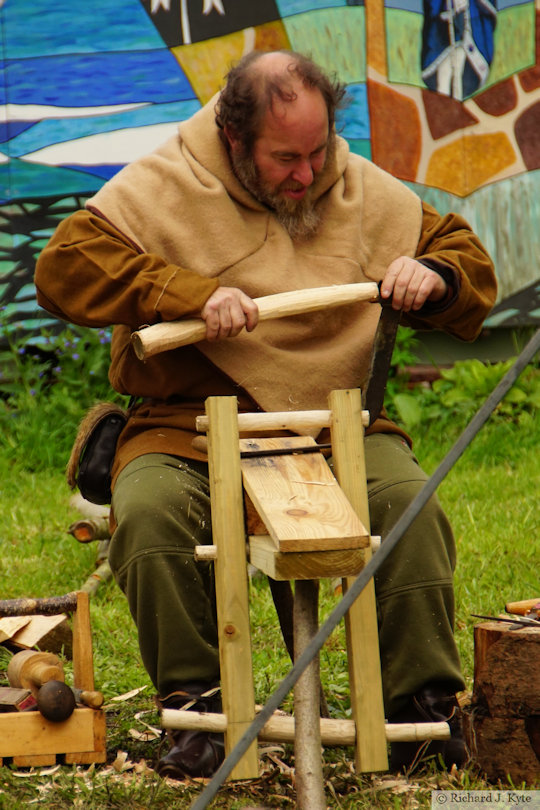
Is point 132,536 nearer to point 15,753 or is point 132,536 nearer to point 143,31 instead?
point 15,753

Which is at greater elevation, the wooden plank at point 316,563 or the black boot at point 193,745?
the wooden plank at point 316,563

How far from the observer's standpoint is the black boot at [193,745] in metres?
2.50

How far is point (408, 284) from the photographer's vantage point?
2623mm

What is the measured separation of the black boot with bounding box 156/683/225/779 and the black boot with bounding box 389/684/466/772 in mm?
443

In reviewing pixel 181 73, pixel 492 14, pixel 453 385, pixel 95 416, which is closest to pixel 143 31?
pixel 181 73

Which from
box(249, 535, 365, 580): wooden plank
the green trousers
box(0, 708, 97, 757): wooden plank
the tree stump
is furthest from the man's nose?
box(0, 708, 97, 757): wooden plank

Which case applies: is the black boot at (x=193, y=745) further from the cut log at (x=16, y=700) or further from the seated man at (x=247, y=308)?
the cut log at (x=16, y=700)

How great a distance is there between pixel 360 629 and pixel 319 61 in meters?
4.49

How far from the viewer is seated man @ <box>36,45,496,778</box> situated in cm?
255

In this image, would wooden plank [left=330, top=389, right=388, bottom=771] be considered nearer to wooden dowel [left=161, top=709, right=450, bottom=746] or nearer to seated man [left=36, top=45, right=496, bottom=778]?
wooden dowel [left=161, top=709, right=450, bottom=746]

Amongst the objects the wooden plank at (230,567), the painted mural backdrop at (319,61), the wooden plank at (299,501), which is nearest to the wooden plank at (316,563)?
the wooden plank at (299,501)

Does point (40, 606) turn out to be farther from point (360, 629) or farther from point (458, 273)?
point (458, 273)

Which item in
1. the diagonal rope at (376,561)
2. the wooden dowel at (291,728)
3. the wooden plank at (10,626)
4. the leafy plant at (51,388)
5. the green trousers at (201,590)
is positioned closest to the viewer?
the diagonal rope at (376,561)

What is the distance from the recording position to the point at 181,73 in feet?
19.9
